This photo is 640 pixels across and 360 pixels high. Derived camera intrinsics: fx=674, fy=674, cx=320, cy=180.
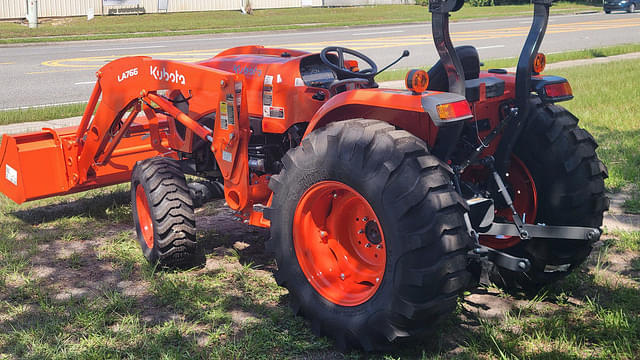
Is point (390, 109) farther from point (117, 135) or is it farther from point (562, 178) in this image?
point (117, 135)

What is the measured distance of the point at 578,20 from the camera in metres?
29.0

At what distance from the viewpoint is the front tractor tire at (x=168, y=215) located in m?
4.65

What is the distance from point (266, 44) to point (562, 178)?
17.3 m

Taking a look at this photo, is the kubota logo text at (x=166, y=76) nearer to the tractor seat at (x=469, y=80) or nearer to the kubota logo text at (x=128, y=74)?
the kubota logo text at (x=128, y=74)

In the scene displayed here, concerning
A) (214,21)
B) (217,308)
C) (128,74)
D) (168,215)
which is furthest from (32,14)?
(217,308)

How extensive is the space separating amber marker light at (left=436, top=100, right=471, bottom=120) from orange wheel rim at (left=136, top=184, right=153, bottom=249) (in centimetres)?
261

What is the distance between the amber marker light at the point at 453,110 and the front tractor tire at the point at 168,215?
7.12 ft

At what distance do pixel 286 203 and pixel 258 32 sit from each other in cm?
2157

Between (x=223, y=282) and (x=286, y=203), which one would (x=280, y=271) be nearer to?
(x=286, y=203)

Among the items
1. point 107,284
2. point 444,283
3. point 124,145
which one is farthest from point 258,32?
point 444,283

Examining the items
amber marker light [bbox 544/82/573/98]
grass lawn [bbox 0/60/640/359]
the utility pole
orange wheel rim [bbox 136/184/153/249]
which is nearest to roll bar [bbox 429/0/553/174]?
amber marker light [bbox 544/82/573/98]

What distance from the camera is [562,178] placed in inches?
154

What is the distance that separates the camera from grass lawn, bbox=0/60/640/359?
3578mm

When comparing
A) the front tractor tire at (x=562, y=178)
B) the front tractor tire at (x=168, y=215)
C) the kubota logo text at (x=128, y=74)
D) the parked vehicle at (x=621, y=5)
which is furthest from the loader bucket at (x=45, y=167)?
the parked vehicle at (x=621, y=5)
